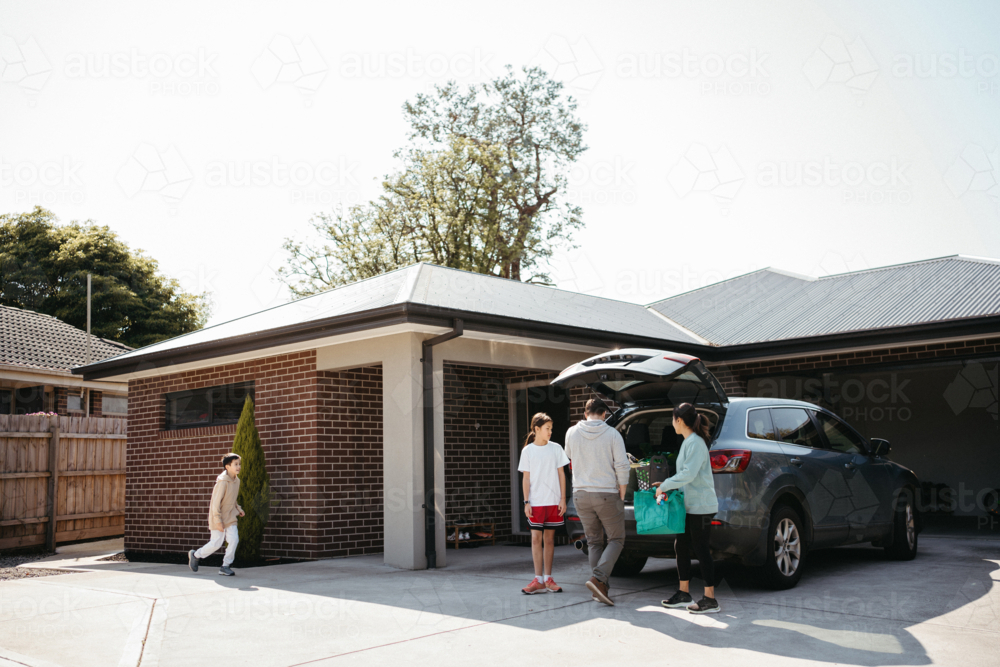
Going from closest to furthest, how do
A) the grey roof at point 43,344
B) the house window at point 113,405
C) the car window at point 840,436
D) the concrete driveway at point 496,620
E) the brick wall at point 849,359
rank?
1. the concrete driveway at point 496,620
2. the car window at point 840,436
3. the brick wall at point 849,359
4. the grey roof at point 43,344
5. the house window at point 113,405

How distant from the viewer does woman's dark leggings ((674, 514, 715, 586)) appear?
6160 millimetres

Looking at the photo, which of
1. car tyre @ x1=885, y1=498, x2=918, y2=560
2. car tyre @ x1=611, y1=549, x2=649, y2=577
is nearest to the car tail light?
car tyre @ x1=611, y1=549, x2=649, y2=577

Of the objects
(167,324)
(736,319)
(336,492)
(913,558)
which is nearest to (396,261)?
(167,324)

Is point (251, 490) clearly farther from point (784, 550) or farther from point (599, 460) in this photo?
point (784, 550)

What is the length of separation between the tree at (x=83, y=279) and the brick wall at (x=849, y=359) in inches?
1140

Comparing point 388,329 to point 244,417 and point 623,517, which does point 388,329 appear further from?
point 623,517

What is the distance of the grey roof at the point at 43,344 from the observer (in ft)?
59.0

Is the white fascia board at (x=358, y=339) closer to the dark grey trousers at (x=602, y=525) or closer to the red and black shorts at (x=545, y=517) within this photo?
the red and black shorts at (x=545, y=517)

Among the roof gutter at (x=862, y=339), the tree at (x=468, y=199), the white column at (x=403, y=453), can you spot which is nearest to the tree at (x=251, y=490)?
the white column at (x=403, y=453)

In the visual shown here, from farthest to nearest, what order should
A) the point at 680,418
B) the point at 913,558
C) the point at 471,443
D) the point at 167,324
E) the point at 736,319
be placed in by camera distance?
1. the point at 167,324
2. the point at 736,319
3. the point at 471,443
4. the point at 913,558
5. the point at 680,418

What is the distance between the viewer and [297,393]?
10.8 metres

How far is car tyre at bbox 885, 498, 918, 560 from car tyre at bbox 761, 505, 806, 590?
1.94m

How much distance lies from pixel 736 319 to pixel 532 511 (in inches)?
335

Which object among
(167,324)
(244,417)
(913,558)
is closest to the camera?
(913,558)
